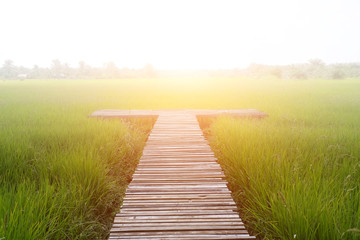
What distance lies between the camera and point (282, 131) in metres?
5.40

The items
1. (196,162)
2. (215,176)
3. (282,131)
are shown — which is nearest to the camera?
(215,176)

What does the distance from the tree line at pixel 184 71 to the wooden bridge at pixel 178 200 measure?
1687 inches

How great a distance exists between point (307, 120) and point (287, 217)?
5.66 m

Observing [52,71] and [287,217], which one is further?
[52,71]

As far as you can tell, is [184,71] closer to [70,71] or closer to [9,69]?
[70,71]

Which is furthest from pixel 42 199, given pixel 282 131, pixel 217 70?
pixel 217 70

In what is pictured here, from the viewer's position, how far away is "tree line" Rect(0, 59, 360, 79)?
45.1 m

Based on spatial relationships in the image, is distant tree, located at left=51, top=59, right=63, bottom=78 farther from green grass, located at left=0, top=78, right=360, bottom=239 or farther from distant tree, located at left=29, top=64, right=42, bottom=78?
green grass, located at left=0, top=78, right=360, bottom=239

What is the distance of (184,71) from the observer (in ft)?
257

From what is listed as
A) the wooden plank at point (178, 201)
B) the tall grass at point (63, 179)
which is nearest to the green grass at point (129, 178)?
the tall grass at point (63, 179)

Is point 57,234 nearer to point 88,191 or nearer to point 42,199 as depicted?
point 42,199

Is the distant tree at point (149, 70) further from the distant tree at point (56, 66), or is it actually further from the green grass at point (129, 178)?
the green grass at point (129, 178)

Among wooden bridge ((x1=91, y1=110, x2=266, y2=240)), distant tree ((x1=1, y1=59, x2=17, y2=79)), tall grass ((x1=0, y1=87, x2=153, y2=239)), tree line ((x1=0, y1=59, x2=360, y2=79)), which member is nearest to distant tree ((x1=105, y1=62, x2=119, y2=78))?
tree line ((x1=0, y1=59, x2=360, y2=79))

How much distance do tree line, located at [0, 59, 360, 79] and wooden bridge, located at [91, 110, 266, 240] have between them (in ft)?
141
